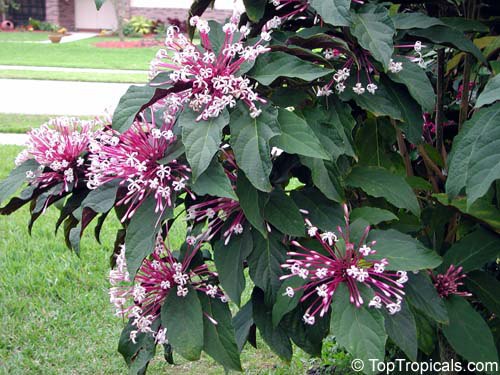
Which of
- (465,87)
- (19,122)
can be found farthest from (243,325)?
(19,122)

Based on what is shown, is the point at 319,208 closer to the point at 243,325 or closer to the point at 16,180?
the point at 243,325

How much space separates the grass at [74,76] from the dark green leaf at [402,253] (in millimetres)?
13022

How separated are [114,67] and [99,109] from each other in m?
6.96

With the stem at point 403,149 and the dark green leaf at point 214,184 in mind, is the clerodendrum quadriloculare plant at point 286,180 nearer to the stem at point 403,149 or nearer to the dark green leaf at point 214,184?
the dark green leaf at point 214,184

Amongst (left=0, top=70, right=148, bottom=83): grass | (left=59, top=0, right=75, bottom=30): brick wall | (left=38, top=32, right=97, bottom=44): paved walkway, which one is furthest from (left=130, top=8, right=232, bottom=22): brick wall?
(left=0, top=70, right=148, bottom=83): grass

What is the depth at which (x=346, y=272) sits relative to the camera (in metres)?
1.23

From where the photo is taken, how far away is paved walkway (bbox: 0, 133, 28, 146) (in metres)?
7.82

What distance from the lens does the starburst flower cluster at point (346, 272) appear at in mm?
1201

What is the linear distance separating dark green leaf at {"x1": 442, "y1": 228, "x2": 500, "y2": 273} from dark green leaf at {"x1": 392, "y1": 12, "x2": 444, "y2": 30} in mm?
466

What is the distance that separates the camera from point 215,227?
1.48 m

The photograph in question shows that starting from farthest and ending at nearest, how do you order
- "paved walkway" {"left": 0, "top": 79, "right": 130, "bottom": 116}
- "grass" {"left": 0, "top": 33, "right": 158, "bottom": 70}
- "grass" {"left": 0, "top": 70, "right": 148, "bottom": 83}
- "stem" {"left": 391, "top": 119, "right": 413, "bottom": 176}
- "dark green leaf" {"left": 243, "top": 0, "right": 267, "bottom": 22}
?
"grass" {"left": 0, "top": 33, "right": 158, "bottom": 70} → "grass" {"left": 0, "top": 70, "right": 148, "bottom": 83} → "paved walkway" {"left": 0, "top": 79, "right": 130, "bottom": 116} → "stem" {"left": 391, "top": 119, "right": 413, "bottom": 176} → "dark green leaf" {"left": 243, "top": 0, "right": 267, "bottom": 22}

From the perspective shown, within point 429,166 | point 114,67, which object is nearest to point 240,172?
point 429,166

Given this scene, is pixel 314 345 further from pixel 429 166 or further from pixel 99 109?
pixel 99 109

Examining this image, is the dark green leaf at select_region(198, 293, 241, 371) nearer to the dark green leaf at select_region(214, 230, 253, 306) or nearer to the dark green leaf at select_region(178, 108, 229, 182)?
the dark green leaf at select_region(214, 230, 253, 306)
